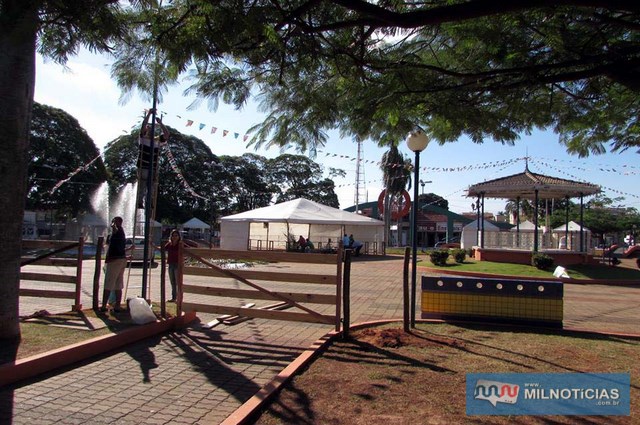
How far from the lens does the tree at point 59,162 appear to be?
3850 cm

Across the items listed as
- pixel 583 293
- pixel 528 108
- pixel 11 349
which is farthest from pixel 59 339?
pixel 583 293

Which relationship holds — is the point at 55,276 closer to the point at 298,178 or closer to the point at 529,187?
the point at 529,187

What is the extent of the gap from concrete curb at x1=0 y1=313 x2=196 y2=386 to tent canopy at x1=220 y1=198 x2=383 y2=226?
2028 centimetres

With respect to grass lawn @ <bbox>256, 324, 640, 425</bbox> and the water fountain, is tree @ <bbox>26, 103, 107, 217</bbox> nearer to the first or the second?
the water fountain

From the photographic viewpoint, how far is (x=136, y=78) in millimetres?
5641

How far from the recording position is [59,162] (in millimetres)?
39125

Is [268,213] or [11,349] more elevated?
[268,213]

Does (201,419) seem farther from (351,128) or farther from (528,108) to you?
(528,108)

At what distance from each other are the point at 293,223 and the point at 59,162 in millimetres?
22030

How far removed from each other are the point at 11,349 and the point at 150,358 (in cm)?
153

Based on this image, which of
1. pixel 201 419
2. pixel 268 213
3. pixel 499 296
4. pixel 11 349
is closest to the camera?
pixel 201 419
